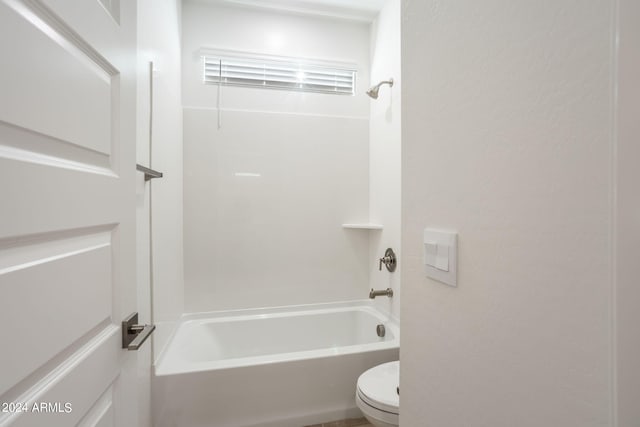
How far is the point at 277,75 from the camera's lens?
2195 millimetres

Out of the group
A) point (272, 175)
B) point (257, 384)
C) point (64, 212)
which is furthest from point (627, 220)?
point (272, 175)

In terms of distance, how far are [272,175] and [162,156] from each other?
2.81 feet

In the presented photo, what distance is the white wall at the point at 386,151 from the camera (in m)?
1.91

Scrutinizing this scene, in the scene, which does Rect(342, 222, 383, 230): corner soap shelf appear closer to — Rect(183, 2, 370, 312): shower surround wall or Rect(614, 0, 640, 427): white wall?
Rect(183, 2, 370, 312): shower surround wall

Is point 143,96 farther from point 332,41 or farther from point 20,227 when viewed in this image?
point 332,41

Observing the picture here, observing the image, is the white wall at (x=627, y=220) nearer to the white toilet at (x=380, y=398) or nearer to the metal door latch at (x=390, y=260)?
the white toilet at (x=380, y=398)

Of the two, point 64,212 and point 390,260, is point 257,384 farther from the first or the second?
point 64,212

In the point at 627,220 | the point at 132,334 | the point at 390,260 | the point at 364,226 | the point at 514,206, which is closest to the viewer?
the point at 627,220

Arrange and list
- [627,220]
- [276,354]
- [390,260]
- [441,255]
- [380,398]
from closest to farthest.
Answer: [627,220] < [441,255] < [380,398] < [276,354] < [390,260]

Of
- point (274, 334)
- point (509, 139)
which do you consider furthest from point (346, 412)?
point (509, 139)

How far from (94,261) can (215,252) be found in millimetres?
1606

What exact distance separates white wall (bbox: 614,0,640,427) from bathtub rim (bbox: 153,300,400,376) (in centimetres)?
146

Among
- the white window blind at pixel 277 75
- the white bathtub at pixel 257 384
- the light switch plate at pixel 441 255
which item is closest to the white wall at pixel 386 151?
the white window blind at pixel 277 75

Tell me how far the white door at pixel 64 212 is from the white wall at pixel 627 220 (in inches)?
28.2
